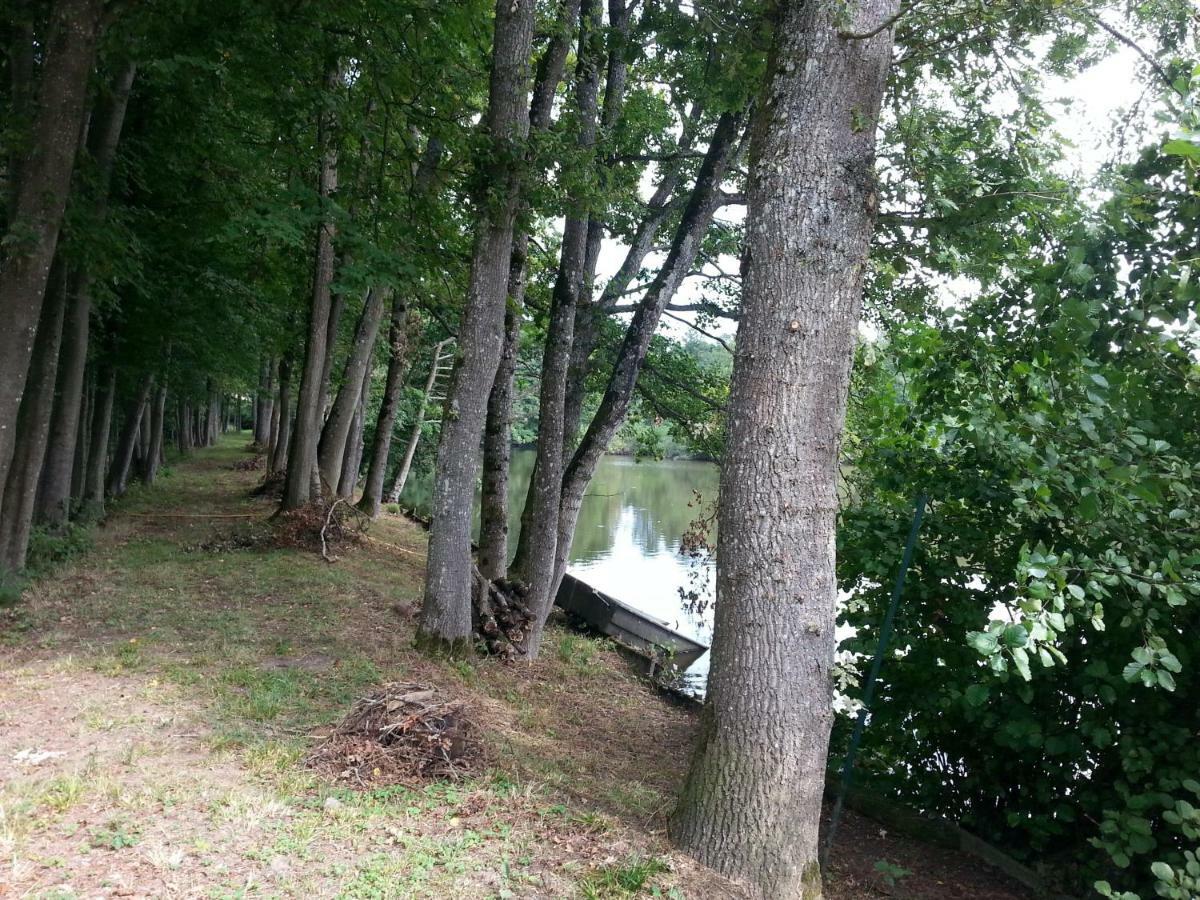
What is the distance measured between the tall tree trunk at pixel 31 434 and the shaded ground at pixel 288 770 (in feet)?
1.78

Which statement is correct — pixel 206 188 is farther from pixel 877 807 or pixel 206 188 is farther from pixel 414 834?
pixel 877 807

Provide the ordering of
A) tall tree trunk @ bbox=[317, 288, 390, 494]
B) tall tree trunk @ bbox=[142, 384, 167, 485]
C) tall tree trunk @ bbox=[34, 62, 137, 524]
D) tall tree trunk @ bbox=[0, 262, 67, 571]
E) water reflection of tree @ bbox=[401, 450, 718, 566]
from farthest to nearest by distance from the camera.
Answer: water reflection of tree @ bbox=[401, 450, 718, 566]
tall tree trunk @ bbox=[142, 384, 167, 485]
tall tree trunk @ bbox=[317, 288, 390, 494]
tall tree trunk @ bbox=[34, 62, 137, 524]
tall tree trunk @ bbox=[0, 262, 67, 571]

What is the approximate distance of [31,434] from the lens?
8.13 metres

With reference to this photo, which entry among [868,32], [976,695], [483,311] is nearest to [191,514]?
[483,311]

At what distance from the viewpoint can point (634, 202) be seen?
10742mm

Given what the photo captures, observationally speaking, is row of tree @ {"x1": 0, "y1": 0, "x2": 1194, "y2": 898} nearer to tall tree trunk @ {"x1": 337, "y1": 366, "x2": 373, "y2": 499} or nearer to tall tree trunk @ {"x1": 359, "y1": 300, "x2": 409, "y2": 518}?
tall tree trunk @ {"x1": 359, "y1": 300, "x2": 409, "y2": 518}

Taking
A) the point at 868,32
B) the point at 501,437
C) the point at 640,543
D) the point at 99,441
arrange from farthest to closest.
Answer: the point at 640,543, the point at 99,441, the point at 501,437, the point at 868,32

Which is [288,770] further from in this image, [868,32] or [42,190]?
[42,190]

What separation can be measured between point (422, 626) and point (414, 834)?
3638mm

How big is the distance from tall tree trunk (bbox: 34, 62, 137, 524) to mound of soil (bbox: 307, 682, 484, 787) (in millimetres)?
6285

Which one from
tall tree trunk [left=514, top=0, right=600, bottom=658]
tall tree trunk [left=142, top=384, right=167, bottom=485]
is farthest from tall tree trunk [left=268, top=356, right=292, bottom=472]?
tall tree trunk [left=514, top=0, right=600, bottom=658]

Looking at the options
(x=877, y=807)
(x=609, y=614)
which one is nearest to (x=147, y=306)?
(x=609, y=614)

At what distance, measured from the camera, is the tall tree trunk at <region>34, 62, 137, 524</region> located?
919 centimetres

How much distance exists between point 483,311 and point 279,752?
3884mm
